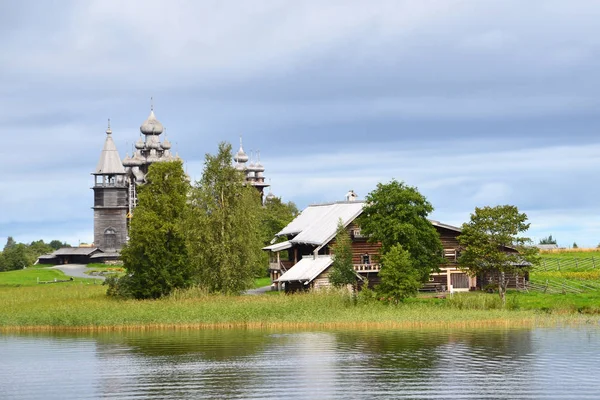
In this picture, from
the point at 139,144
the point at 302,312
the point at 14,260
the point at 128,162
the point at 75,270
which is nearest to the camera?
the point at 302,312

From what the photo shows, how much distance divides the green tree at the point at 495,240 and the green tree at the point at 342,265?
7778 mm

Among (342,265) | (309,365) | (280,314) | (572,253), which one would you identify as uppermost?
(572,253)

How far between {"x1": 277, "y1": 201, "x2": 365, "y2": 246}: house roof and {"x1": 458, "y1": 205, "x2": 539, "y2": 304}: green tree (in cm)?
1030

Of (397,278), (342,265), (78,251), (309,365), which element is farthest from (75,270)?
(309,365)

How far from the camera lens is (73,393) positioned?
104 feet

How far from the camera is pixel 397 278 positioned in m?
58.3

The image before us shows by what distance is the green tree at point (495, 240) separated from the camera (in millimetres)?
62875

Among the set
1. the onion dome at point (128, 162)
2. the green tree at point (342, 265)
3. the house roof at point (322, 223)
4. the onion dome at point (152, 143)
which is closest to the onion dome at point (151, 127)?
the onion dome at point (152, 143)

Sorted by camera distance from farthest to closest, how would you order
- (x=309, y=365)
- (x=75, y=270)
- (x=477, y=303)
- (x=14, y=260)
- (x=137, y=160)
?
(x=137, y=160), (x=14, y=260), (x=75, y=270), (x=477, y=303), (x=309, y=365)

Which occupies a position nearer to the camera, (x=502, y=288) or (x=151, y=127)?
(x=502, y=288)

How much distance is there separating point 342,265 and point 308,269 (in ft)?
15.2

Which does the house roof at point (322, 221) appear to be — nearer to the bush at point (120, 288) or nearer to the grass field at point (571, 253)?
the bush at point (120, 288)

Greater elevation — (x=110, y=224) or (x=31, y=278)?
(x=110, y=224)

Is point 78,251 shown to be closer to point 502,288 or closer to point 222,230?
point 222,230
